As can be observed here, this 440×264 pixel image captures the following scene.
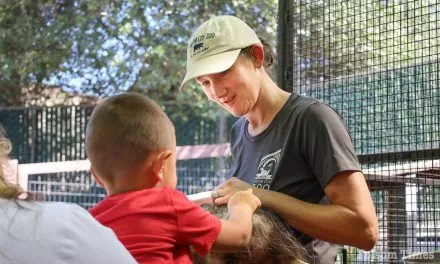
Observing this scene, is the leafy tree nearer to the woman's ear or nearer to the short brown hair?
the woman's ear

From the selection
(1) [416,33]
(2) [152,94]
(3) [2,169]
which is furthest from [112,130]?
(2) [152,94]

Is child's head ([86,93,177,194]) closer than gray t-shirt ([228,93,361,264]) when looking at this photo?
Yes

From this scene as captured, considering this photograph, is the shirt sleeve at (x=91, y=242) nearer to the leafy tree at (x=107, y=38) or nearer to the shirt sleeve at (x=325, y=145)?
the shirt sleeve at (x=325, y=145)

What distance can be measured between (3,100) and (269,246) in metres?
6.61

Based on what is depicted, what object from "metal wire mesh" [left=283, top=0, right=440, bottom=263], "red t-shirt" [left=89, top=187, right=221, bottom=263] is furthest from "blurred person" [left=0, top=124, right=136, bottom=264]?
"metal wire mesh" [left=283, top=0, right=440, bottom=263]

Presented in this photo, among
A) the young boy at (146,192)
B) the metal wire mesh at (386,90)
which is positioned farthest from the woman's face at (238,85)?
the metal wire mesh at (386,90)

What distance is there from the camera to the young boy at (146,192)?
1198 mm

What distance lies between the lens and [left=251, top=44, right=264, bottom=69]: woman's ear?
5.60ft

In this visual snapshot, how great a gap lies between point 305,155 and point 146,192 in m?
0.44

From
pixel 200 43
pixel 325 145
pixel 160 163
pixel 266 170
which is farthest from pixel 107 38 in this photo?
pixel 160 163

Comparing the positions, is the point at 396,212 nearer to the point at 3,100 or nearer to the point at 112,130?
the point at 112,130

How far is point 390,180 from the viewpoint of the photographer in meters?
2.27

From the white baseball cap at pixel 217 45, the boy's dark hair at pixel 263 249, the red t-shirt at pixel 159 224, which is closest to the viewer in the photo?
the red t-shirt at pixel 159 224

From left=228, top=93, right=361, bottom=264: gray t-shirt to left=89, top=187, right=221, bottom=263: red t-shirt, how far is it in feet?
1.11
